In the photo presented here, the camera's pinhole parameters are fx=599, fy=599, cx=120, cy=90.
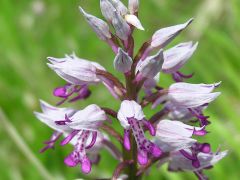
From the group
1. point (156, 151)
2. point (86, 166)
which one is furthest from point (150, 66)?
point (86, 166)

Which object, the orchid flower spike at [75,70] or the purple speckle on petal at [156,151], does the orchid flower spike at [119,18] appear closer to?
the orchid flower spike at [75,70]

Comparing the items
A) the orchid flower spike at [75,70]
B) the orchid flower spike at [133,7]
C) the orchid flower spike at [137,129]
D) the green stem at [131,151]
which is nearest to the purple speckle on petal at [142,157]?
the orchid flower spike at [137,129]

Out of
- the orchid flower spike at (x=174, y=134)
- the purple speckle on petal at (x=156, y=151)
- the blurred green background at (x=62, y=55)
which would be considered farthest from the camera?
the blurred green background at (x=62, y=55)

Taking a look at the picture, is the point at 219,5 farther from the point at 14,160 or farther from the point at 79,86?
the point at 79,86

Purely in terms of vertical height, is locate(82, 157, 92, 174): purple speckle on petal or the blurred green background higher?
locate(82, 157, 92, 174): purple speckle on petal

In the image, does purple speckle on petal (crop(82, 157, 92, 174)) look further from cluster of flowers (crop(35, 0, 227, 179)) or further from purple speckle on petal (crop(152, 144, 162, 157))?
purple speckle on petal (crop(152, 144, 162, 157))

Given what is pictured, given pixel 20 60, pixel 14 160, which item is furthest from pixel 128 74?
pixel 20 60

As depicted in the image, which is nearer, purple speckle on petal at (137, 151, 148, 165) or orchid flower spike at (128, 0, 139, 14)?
purple speckle on petal at (137, 151, 148, 165)

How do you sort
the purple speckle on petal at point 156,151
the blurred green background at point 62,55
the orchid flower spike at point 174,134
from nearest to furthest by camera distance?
the purple speckle on petal at point 156,151, the orchid flower spike at point 174,134, the blurred green background at point 62,55

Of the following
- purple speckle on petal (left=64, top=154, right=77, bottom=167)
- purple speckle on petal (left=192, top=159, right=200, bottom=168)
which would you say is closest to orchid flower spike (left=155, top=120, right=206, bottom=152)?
purple speckle on petal (left=192, top=159, right=200, bottom=168)
